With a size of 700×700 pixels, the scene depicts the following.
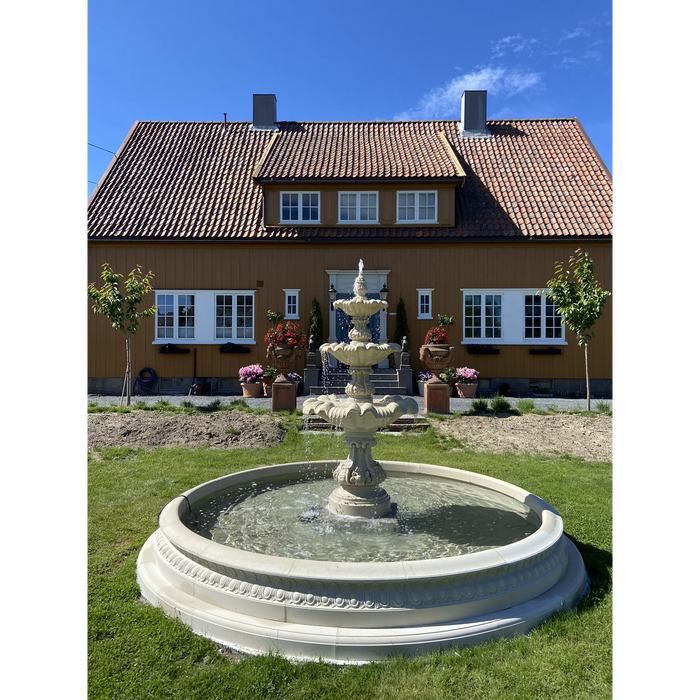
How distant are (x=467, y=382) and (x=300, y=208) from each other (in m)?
8.50

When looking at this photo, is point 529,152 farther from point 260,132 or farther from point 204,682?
point 204,682

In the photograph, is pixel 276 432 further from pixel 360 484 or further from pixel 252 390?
pixel 360 484

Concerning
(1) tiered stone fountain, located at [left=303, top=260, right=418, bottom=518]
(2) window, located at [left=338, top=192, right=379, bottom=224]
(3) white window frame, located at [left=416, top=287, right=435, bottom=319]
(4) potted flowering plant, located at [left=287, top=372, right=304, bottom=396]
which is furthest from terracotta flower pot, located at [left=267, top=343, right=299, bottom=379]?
(1) tiered stone fountain, located at [left=303, top=260, right=418, bottom=518]

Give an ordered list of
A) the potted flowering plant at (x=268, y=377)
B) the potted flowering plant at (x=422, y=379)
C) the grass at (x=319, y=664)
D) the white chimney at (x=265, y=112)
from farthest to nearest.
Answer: the white chimney at (x=265, y=112) → the potted flowering plant at (x=422, y=379) → the potted flowering plant at (x=268, y=377) → the grass at (x=319, y=664)

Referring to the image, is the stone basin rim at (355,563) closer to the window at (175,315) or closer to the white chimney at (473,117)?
the window at (175,315)

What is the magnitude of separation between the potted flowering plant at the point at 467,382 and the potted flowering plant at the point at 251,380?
241 inches

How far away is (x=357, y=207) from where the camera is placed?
17.4 metres

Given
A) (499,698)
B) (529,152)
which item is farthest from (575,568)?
(529,152)

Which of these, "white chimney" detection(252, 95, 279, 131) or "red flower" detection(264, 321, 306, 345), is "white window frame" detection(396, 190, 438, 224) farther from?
"white chimney" detection(252, 95, 279, 131)

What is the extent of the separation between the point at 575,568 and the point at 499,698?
6.27ft

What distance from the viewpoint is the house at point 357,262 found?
16.8 meters

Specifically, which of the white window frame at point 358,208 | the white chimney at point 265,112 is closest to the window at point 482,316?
the white window frame at point 358,208

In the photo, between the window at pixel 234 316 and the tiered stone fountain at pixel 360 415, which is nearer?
the tiered stone fountain at pixel 360 415

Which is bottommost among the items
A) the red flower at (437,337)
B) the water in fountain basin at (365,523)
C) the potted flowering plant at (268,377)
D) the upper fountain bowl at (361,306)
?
the water in fountain basin at (365,523)
